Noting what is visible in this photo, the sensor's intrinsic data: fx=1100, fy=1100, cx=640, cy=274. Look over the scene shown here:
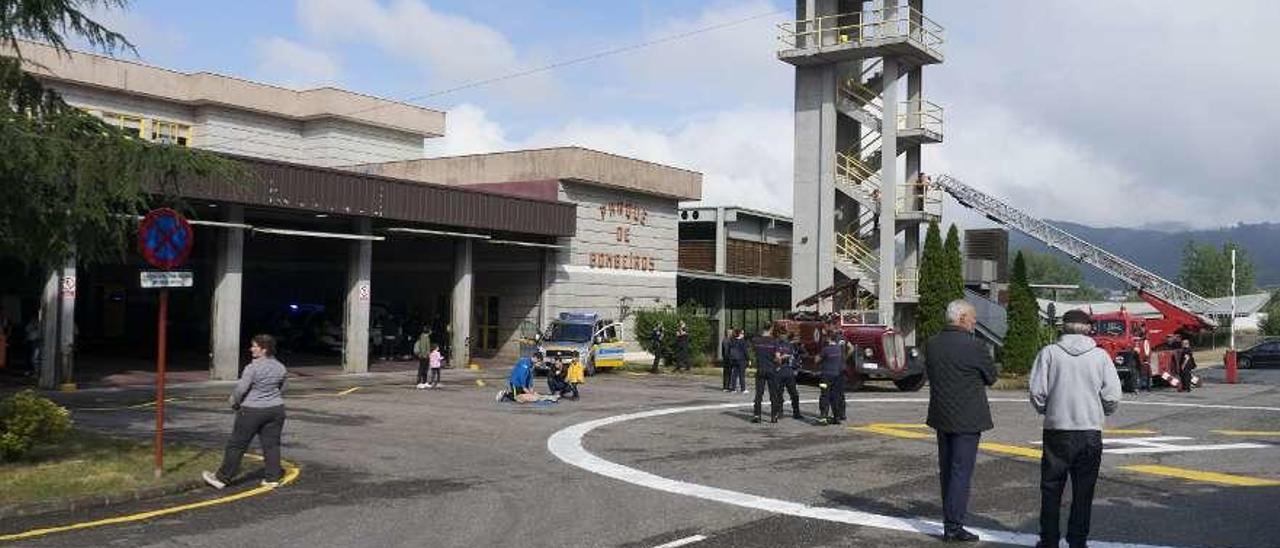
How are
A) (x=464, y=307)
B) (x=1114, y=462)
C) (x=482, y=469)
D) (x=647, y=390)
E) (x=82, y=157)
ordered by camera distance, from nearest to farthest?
(x=82, y=157)
(x=482, y=469)
(x=1114, y=462)
(x=647, y=390)
(x=464, y=307)

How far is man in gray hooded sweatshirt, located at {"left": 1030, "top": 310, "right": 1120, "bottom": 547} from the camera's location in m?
7.85

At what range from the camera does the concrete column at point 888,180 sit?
37125 mm

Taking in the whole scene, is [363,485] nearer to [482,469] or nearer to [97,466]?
[482,469]

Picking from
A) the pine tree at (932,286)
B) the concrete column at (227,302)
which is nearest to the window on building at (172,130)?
the concrete column at (227,302)

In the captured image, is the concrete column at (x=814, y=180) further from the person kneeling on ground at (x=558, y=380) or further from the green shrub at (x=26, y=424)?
the green shrub at (x=26, y=424)

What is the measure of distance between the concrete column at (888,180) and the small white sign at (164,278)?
28.4 m

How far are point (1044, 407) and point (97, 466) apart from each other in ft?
31.7

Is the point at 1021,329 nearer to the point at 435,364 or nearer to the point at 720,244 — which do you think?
the point at 720,244

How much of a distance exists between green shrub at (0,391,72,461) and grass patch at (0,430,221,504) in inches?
7.8

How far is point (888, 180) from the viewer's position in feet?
122

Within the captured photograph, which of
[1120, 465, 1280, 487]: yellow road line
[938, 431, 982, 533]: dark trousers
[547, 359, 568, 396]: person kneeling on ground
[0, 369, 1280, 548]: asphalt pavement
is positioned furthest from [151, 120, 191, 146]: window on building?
[938, 431, 982, 533]: dark trousers

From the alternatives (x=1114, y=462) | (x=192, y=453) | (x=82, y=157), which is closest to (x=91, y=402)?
(x=192, y=453)

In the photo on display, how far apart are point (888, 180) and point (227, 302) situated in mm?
21441

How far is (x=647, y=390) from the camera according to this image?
1060 inches
